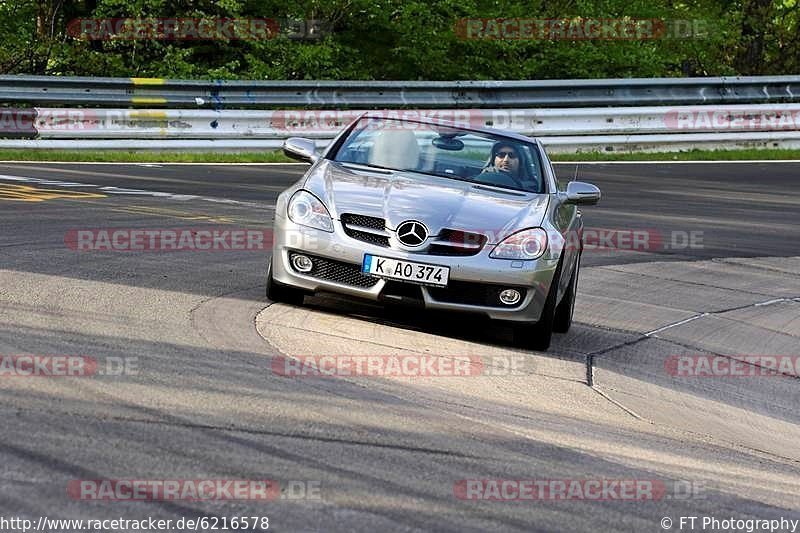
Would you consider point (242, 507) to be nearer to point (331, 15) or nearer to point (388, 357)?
point (388, 357)

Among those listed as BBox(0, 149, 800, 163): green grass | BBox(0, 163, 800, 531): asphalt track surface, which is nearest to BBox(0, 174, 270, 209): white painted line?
BBox(0, 163, 800, 531): asphalt track surface

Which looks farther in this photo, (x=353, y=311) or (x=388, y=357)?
(x=353, y=311)

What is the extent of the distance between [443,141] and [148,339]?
316cm

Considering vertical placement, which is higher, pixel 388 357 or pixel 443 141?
pixel 443 141

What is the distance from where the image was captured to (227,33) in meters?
23.8

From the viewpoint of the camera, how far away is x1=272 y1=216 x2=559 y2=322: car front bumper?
791 cm

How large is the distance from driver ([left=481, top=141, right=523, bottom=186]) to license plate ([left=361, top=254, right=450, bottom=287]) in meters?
1.48

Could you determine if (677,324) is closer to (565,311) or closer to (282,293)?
(565,311)

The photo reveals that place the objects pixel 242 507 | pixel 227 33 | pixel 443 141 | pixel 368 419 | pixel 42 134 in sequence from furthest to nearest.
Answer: pixel 227 33 < pixel 42 134 < pixel 443 141 < pixel 368 419 < pixel 242 507

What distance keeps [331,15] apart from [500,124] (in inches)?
182

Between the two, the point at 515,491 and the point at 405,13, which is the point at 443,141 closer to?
the point at 515,491

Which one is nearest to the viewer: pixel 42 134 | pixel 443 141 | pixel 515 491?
pixel 515 491

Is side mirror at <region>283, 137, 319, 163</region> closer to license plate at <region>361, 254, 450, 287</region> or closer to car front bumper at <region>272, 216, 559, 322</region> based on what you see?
car front bumper at <region>272, 216, 559, 322</region>

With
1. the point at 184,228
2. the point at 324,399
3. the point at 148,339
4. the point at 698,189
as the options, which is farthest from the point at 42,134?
the point at 324,399
